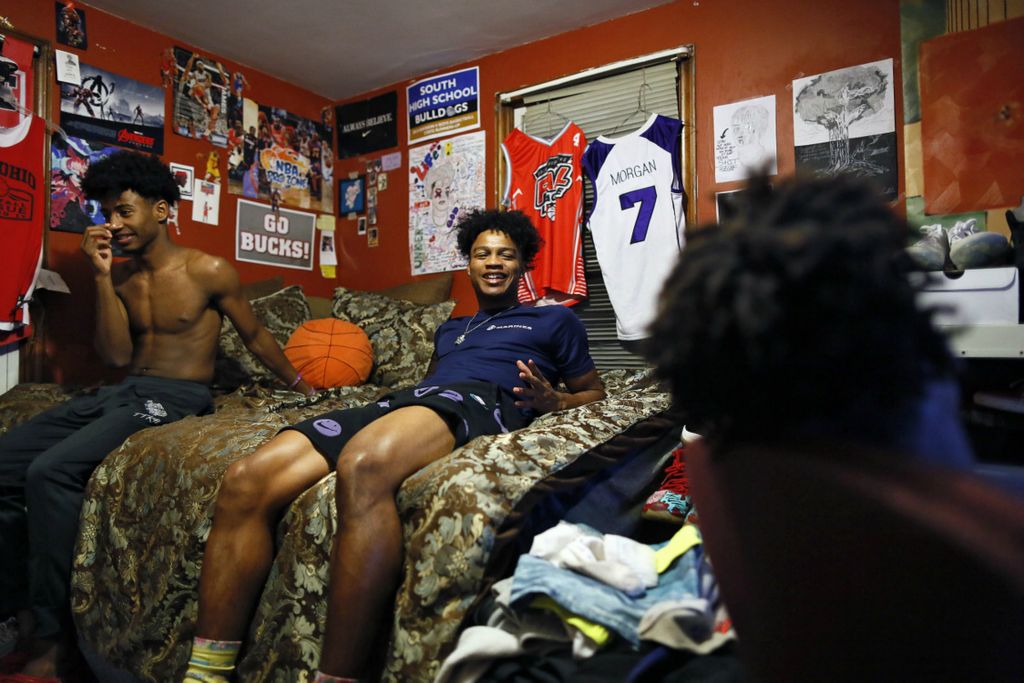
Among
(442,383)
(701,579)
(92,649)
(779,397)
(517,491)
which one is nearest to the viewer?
(779,397)

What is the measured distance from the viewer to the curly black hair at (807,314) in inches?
18.7

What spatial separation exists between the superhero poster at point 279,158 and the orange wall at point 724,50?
1.20 m

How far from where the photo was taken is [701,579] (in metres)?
0.94

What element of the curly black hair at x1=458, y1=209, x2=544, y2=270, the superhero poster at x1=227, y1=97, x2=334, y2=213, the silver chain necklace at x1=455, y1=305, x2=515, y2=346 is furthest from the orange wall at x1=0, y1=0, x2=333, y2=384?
the silver chain necklace at x1=455, y1=305, x2=515, y2=346

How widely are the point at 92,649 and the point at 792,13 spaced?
137 inches

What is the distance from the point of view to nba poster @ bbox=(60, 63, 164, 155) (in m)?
2.97

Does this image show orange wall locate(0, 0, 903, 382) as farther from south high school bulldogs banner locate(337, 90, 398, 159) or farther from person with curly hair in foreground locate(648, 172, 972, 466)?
person with curly hair in foreground locate(648, 172, 972, 466)

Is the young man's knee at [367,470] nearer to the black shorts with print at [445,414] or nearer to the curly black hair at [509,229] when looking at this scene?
the black shorts with print at [445,414]

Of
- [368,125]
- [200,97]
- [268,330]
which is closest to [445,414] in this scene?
[268,330]

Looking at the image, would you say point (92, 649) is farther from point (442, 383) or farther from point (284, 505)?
point (442, 383)

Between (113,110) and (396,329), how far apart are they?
1771mm

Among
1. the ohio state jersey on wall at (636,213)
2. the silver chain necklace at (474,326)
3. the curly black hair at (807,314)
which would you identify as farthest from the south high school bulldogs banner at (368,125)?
the curly black hair at (807,314)

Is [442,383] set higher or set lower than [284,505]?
higher

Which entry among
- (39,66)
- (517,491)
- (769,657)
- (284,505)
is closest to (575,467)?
(517,491)
